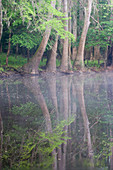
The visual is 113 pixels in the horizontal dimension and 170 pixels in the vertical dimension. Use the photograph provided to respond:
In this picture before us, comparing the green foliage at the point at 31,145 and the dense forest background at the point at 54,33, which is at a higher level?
the dense forest background at the point at 54,33

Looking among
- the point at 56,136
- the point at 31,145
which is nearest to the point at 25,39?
the point at 56,136

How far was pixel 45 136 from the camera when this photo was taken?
212 inches

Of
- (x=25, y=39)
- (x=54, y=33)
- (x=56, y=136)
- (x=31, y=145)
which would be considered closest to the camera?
(x=31, y=145)

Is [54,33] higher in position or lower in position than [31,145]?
higher

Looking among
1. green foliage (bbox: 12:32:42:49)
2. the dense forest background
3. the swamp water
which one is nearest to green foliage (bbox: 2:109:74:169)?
the swamp water

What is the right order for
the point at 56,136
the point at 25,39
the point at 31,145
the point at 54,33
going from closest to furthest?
the point at 31,145 → the point at 56,136 → the point at 54,33 → the point at 25,39

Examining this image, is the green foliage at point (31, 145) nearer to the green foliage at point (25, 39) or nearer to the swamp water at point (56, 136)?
the swamp water at point (56, 136)

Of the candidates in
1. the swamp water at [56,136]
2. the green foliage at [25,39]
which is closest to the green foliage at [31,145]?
the swamp water at [56,136]

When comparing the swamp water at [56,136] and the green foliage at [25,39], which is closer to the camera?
the swamp water at [56,136]

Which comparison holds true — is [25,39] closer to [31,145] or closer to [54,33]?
[54,33]

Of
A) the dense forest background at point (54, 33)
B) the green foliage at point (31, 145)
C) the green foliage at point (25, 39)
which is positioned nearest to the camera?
the green foliage at point (31, 145)

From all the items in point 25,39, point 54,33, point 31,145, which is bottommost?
point 31,145

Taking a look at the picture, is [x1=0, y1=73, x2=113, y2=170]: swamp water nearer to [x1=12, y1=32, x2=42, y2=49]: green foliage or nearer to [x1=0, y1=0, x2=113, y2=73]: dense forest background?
[x1=0, y1=0, x2=113, y2=73]: dense forest background

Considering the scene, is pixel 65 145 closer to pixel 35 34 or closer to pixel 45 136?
pixel 45 136
